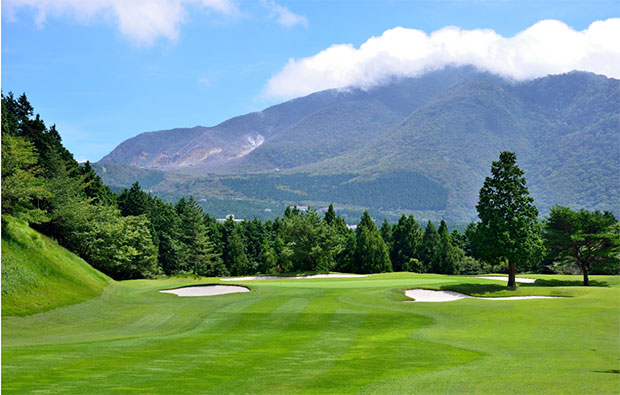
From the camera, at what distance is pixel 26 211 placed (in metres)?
38.2

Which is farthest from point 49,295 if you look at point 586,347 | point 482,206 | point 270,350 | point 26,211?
point 482,206

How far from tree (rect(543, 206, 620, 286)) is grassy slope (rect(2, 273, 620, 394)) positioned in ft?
65.4

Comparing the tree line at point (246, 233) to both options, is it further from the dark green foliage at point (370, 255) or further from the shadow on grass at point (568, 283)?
the shadow on grass at point (568, 283)

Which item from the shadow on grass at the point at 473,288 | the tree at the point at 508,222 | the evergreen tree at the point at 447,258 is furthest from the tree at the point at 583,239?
the evergreen tree at the point at 447,258

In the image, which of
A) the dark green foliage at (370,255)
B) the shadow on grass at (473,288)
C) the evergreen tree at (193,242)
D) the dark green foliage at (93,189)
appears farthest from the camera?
the evergreen tree at (193,242)

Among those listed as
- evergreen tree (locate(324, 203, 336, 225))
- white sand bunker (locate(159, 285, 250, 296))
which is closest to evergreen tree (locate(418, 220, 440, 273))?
evergreen tree (locate(324, 203, 336, 225))

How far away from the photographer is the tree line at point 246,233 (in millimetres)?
41406

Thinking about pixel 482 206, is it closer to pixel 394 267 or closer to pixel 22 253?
pixel 22 253

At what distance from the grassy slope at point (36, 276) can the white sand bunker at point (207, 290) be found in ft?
20.2

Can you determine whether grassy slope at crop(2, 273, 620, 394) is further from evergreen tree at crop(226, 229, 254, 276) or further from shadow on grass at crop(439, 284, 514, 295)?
evergreen tree at crop(226, 229, 254, 276)

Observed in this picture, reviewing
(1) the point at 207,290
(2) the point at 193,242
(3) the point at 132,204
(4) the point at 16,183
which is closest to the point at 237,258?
(2) the point at 193,242

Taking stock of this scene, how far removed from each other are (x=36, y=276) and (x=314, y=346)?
2077cm

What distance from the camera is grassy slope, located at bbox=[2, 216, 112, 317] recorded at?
2623 centimetres

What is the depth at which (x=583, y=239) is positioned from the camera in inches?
2014
